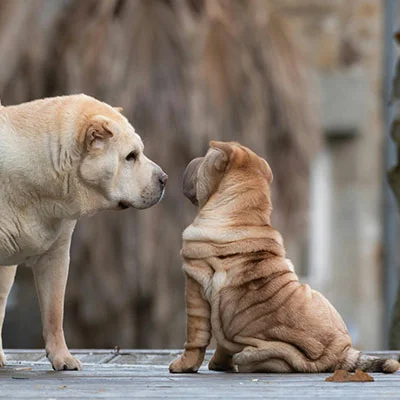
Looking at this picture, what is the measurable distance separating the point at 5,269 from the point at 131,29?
5.00m

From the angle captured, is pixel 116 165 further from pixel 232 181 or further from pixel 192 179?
pixel 232 181

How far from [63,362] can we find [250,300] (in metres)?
0.98

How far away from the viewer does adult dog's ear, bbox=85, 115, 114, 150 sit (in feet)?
Answer: 14.3

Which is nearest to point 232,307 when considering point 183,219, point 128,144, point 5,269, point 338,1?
point 128,144

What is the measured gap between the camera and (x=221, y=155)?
449cm

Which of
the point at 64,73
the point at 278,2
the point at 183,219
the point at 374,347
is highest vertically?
the point at 278,2

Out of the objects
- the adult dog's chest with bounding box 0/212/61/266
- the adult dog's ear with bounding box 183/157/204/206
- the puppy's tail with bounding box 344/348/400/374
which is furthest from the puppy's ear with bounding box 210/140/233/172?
the puppy's tail with bounding box 344/348/400/374

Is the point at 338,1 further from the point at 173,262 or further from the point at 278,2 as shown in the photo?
the point at 173,262

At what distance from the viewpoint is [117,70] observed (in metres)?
9.56

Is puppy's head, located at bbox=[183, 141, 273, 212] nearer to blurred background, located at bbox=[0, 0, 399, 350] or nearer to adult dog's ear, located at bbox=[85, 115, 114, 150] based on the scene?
adult dog's ear, located at bbox=[85, 115, 114, 150]

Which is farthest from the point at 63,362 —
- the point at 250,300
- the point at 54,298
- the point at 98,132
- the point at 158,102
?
the point at 158,102

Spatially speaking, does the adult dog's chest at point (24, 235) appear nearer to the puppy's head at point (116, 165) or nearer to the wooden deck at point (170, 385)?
the puppy's head at point (116, 165)

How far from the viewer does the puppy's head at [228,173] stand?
14.6 ft

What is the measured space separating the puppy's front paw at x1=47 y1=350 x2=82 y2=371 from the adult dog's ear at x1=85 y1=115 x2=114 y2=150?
38.6 inches
